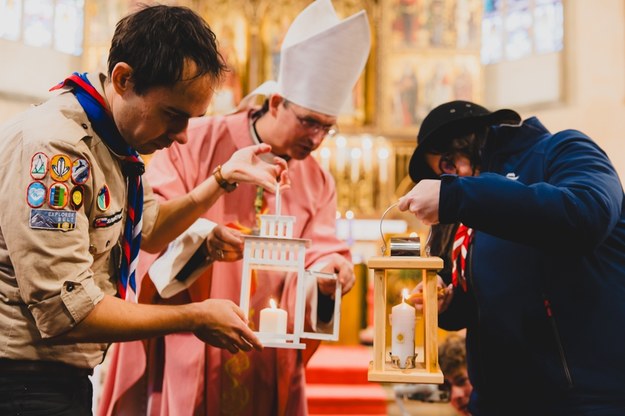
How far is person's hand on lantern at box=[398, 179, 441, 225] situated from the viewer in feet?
5.78

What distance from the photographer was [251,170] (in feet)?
7.34

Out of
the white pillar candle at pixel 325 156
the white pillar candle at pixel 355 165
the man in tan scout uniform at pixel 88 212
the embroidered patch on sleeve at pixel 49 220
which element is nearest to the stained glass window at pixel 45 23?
the white pillar candle at pixel 325 156

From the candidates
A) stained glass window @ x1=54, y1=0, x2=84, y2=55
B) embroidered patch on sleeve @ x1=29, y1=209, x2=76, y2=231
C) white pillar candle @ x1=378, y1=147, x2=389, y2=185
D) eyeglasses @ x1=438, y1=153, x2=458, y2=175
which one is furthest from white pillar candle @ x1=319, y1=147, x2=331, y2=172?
embroidered patch on sleeve @ x1=29, y1=209, x2=76, y2=231

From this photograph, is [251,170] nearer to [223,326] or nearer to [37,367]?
[223,326]

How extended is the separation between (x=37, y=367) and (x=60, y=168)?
459mm

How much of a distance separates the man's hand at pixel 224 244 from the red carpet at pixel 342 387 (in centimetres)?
388

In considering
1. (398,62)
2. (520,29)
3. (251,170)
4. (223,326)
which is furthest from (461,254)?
(520,29)

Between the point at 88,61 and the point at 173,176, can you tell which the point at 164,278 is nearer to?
the point at 173,176

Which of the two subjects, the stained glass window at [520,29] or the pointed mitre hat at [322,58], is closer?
the pointed mitre hat at [322,58]

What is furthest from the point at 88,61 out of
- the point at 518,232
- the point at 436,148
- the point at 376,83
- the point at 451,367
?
the point at 518,232

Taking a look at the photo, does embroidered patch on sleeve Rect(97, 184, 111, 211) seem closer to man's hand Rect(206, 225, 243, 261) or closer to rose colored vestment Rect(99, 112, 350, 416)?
man's hand Rect(206, 225, 243, 261)

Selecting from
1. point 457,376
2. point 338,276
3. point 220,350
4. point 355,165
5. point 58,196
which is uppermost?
point 355,165

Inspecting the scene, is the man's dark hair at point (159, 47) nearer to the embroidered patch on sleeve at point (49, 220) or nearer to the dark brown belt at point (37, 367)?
the embroidered patch on sleeve at point (49, 220)

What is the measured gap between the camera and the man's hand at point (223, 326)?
1.76 m
